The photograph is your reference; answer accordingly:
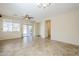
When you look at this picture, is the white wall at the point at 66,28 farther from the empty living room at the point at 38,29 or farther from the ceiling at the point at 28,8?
the ceiling at the point at 28,8

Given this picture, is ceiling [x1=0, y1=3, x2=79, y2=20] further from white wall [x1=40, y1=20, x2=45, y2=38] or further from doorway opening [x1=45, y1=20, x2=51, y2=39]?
doorway opening [x1=45, y1=20, x2=51, y2=39]

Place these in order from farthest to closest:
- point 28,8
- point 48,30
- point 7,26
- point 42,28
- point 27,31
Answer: point 48,30 < point 42,28 < point 27,31 < point 7,26 < point 28,8

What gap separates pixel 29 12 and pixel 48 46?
120 cm

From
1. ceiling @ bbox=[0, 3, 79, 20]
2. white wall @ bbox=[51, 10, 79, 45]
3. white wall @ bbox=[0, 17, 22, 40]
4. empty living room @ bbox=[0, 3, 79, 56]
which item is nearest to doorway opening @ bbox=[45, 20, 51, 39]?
empty living room @ bbox=[0, 3, 79, 56]

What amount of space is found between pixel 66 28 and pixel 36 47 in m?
1.01

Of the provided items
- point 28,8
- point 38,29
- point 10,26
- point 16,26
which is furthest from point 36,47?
point 28,8

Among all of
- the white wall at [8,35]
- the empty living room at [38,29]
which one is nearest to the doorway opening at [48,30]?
the empty living room at [38,29]

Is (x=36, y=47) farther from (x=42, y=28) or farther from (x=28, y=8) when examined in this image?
(x=28, y=8)

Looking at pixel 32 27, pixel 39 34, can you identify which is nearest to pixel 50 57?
pixel 39 34

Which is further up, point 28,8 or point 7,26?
point 28,8

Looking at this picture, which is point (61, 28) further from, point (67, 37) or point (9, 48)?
point (9, 48)

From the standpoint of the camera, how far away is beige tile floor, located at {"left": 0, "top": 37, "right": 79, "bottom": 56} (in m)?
2.84

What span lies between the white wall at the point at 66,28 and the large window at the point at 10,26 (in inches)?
42.0

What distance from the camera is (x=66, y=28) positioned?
330 centimetres
